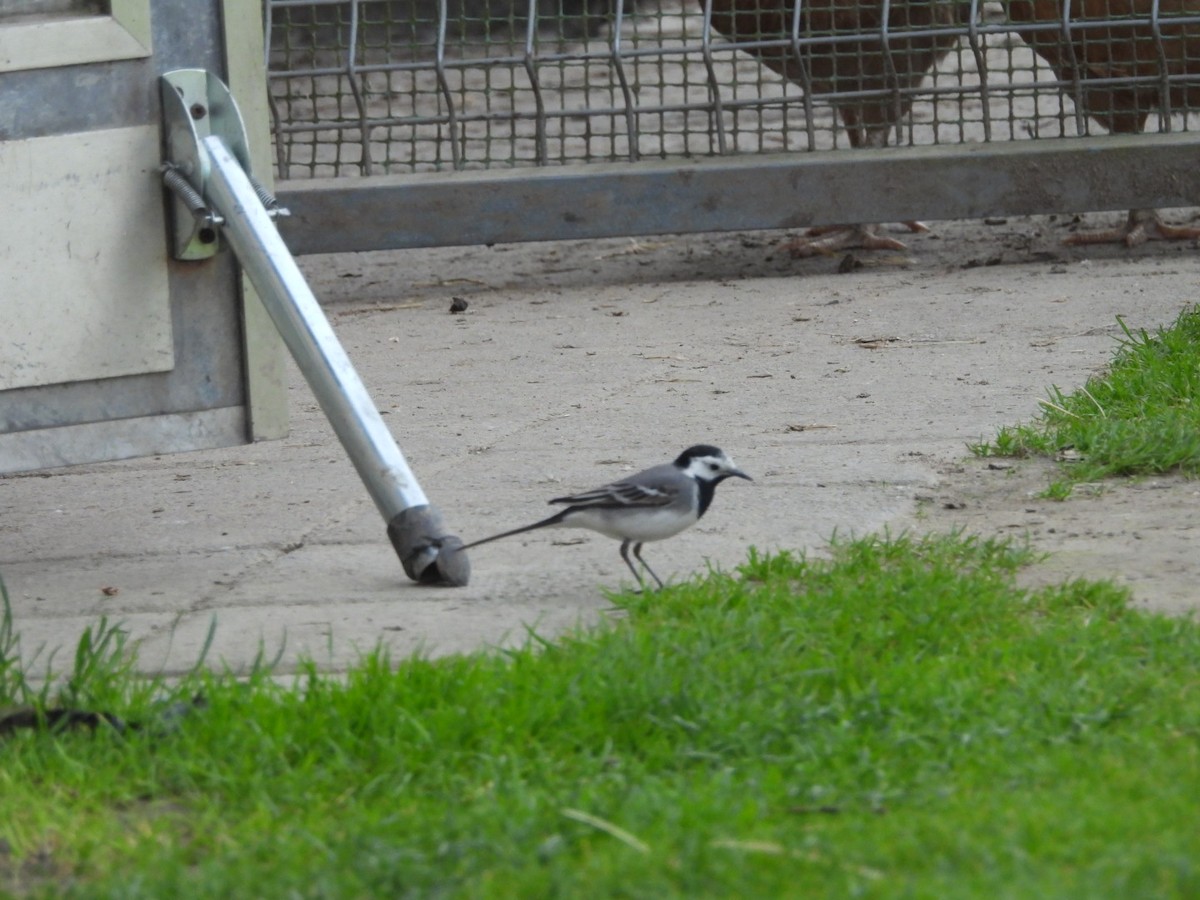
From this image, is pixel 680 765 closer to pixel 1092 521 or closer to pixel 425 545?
pixel 425 545

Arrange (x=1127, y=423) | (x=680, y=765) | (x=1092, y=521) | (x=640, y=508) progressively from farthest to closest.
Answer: (x=1127, y=423) → (x=1092, y=521) → (x=640, y=508) → (x=680, y=765)

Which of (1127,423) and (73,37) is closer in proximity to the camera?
(73,37)

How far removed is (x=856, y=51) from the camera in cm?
841

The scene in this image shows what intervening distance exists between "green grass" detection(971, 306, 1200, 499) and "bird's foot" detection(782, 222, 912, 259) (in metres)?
3.02

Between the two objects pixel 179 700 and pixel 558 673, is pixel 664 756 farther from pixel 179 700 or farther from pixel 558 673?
pixel 179 700

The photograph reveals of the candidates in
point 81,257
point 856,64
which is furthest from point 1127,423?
point 856,64

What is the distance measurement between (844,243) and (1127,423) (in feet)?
13.4

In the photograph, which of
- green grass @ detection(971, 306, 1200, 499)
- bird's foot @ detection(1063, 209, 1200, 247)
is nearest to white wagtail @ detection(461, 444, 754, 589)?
green grass @ detection(971, 306, 1200, 499)

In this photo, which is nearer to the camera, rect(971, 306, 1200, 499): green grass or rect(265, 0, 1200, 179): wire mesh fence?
rect(971, 306, 1200, 499): green grass

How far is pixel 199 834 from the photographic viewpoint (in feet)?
8.71

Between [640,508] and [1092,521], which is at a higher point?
[640,508]

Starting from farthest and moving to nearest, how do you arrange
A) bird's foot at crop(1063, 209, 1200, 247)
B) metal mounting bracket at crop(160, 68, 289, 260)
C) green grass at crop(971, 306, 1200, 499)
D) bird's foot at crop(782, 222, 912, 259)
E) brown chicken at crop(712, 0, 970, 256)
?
bird's foot at crop(782, 222, 912, 259), bird's foot at crop(1063, 209, 1200, 247), brown chicken at crop(712, 0, 970, 256), green grass at crop(971, 306, 1200, 499), metal mounting bracket at crop(160, 68, 289, 260)

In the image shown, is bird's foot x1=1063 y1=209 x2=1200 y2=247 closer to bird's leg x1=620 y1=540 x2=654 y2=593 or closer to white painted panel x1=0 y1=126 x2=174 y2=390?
bird's leg x1=620 y1=540 x2=654 y2=593

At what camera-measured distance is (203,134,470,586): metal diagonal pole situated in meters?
3.79
